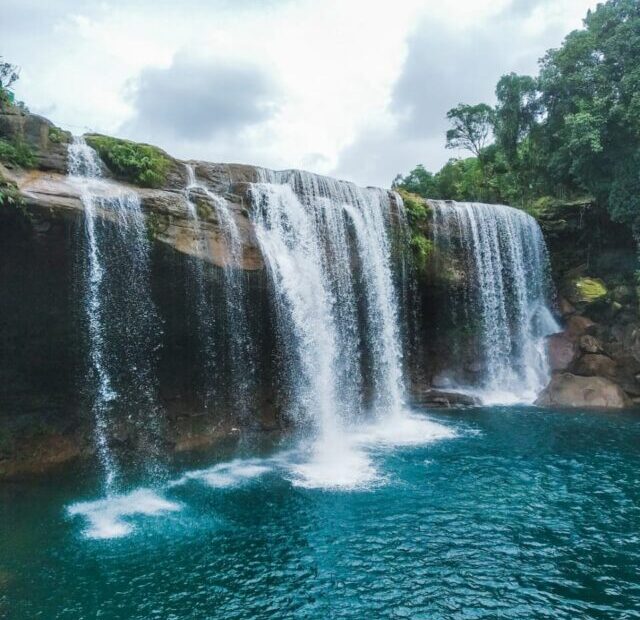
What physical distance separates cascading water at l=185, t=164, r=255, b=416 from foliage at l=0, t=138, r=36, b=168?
413 cm

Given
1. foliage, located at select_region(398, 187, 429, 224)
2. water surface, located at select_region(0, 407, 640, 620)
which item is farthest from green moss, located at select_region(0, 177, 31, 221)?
foliage, located at select_region(398, 187, 429, 224)

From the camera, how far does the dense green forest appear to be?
2027 centimetres

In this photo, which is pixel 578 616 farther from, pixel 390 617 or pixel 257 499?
pixel 257 499

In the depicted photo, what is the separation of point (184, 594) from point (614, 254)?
23177mm

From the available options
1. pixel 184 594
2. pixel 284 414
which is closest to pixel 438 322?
pixel 284 414

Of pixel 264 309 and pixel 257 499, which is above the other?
pixel 264 309

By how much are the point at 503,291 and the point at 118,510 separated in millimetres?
18408

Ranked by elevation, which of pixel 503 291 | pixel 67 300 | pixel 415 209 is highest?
pixel 415 209

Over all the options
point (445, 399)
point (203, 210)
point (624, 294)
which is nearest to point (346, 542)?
point (203, 210)

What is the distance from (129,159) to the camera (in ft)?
49.2

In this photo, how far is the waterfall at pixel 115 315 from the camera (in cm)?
1312

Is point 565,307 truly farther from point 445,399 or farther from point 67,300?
point 67,300

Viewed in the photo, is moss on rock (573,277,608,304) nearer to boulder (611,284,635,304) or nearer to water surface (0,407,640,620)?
boulder (611,284,635,304)

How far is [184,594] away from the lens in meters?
8.10
